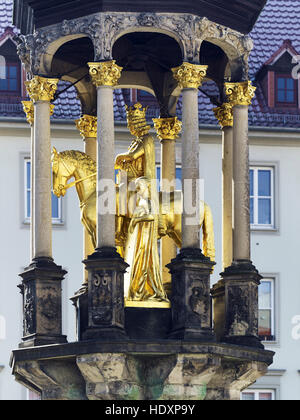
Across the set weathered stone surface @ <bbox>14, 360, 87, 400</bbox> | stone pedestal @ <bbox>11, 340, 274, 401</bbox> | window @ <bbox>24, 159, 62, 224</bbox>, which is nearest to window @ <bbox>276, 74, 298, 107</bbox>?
window @ <bbox>24, 159, 62, 224</bbox>

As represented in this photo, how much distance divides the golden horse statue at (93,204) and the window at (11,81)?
1918cm

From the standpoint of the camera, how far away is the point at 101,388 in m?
37.3

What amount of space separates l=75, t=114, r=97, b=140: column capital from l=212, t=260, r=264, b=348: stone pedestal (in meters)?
4.36

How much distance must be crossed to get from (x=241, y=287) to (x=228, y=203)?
183 cm

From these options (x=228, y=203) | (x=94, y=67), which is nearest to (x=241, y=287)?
(x=228, y=203)

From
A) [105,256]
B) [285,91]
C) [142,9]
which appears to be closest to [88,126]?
[142,9]

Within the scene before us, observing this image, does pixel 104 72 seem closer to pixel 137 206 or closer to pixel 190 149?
pixel 190 149

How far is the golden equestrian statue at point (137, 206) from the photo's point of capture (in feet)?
128

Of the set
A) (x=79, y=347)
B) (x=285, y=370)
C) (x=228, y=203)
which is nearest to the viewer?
(x=79, y=347)

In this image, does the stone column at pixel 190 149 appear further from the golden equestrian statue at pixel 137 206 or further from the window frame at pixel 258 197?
the window frame at pixel 258 197

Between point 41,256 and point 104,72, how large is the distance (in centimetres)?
357

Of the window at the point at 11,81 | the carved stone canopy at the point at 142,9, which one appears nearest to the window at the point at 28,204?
the window at the point at 11,81

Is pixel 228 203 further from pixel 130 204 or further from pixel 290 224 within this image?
pixel 290 224

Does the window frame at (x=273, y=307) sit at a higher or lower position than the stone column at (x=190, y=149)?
lower
